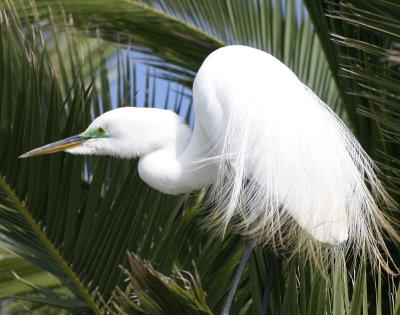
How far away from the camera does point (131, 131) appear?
2213mm

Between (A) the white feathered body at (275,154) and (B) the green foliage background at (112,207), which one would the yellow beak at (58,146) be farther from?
(A) the white feathered body at (275,154)

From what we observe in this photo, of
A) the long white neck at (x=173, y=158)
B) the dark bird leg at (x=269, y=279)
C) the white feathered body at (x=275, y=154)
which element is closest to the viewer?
the dark bird leg at (x=269, y=279)

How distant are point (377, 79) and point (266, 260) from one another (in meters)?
0.61

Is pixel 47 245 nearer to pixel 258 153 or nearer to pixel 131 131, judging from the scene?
pixel 131 131

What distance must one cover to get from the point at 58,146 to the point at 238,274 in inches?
19.9

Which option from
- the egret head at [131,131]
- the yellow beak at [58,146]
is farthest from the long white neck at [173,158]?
the yellow beak at [58,146]

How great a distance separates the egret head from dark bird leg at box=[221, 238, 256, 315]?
15.2 inches

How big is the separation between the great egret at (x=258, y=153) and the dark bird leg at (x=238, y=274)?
24mm

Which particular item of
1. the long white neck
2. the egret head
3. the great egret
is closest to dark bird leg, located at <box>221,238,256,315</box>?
the great egret

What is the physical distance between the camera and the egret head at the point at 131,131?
2203 millimetres

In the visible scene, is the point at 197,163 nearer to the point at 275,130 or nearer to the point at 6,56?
the point at 275,130

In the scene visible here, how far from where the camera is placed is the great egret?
1.91m

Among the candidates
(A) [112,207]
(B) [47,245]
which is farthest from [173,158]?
(B) [47,245]

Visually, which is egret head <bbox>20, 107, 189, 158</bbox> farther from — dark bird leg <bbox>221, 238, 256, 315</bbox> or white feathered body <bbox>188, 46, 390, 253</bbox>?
dark bird leg <bbox>221, 238, 256, 315</bbox>
